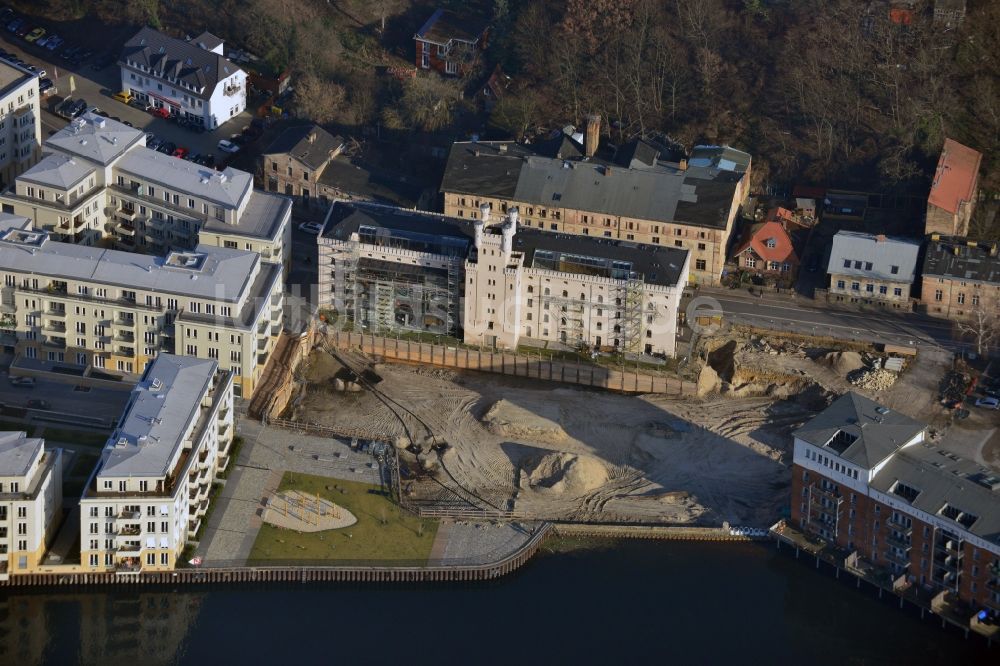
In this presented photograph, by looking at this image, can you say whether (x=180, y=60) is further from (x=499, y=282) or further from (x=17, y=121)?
(x=499, y=282)

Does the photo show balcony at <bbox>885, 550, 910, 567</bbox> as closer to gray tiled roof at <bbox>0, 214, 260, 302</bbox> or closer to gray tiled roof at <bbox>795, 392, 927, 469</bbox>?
gray tiled roof at <bbox>795, 392, 927, 469</bbox>

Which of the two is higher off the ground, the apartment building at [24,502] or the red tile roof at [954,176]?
the red tile roof at [954,176]

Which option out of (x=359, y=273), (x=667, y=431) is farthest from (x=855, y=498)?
(x=359, y=273)

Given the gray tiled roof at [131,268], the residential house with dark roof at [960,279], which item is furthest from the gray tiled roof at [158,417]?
the residential house with dark roof at [960,279]

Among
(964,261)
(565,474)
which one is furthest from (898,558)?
(964,261)

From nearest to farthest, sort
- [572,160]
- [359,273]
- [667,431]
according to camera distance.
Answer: [667,431] → [359,273] → [572,160]

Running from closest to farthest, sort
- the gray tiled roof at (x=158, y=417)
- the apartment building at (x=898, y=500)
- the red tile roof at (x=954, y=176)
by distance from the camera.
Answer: the apartment building at (x=898, y=500) → the gray tiled roof at (x=158, y=417) → the red tile roof at (x=954, y=176)

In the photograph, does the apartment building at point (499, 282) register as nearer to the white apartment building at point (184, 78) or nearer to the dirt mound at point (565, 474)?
the dirt mound at point (565, 474)

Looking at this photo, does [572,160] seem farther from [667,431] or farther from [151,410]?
[151,410]
